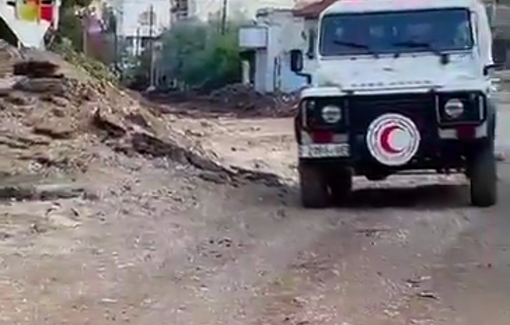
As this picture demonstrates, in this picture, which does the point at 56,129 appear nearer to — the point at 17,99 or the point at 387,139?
the point at 17,99

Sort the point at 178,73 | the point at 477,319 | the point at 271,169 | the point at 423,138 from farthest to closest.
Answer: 1. the point at 178,73
2. the point at 271,169
3. the point at 423,138
4. the point at 477,319

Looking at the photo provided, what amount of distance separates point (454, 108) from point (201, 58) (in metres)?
43.6

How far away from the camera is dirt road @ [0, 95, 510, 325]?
9.18 metres

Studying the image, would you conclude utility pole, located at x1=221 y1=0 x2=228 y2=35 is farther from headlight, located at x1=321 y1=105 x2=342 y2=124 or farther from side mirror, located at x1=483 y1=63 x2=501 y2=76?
headlight, located at x1=321 y1=105 x2=342 y2=124

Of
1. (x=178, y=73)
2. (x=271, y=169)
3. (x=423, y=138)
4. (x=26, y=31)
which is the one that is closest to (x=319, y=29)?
(x=423, y=138)

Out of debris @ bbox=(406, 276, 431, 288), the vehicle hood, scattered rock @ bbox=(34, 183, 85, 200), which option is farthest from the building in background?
debris @ bbox=(406, 276, 431, 288)

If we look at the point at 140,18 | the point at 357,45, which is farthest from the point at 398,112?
the point at 140,18

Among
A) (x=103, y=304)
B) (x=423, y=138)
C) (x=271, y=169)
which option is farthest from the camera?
(x=271, y=169)

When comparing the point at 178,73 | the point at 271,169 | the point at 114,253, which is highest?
the point at 114,253

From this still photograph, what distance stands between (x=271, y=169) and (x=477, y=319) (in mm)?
13495

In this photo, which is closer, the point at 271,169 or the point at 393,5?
the point at 393,5

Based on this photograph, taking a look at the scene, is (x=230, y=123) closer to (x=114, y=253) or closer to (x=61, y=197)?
(x=61, y=197)

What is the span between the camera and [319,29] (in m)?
16.0

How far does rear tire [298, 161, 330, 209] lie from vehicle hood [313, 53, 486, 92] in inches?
35.5
